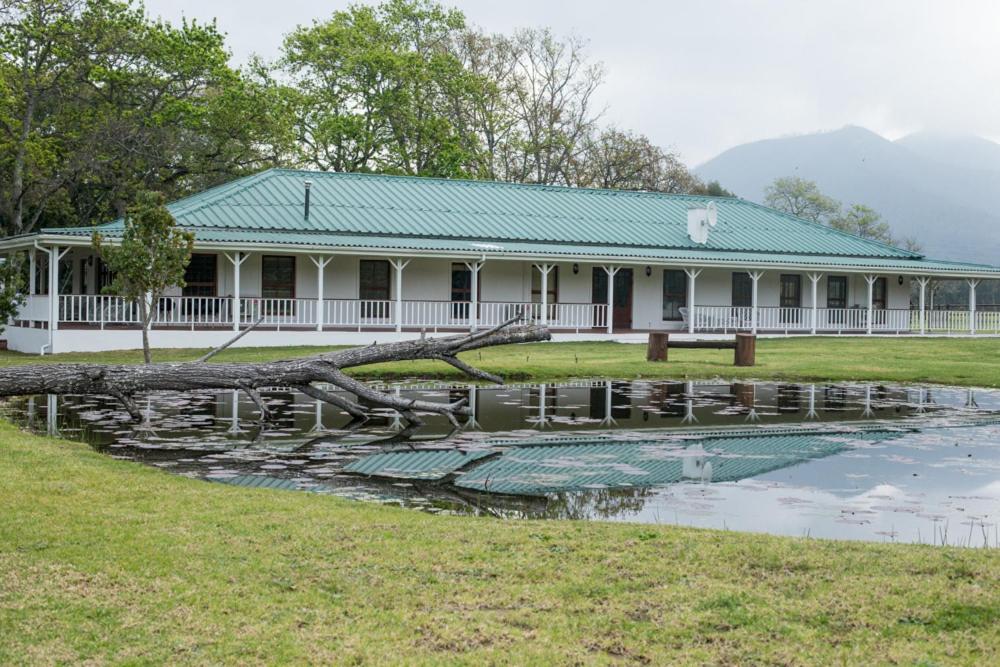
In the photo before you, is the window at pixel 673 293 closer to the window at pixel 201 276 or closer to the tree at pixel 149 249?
the window at pixel 201 276

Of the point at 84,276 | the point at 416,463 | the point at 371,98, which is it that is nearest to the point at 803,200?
the point at 371,98

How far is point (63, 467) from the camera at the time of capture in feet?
32.3

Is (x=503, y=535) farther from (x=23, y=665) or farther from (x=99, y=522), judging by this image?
(x=23, y=665)

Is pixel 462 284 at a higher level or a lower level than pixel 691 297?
higher

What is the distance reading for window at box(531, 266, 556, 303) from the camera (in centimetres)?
3391

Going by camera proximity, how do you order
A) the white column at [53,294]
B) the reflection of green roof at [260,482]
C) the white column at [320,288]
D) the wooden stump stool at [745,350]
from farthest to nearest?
the white column at [320,288] → the white column at [53,294] → the wooden stump stool at [745,350] → the reflection of green roof at [260,482]

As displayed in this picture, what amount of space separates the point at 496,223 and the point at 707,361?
1216cm

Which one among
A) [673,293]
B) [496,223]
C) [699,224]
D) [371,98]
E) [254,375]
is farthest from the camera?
[371,98]

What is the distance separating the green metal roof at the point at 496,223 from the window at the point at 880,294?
2.88 feet

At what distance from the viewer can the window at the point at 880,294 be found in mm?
38719

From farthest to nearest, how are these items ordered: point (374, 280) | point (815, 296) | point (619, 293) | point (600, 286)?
point (619, 293) → point (600, 286) → point (815, 296) → point (374, 280)

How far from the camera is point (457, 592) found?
5.93 meters

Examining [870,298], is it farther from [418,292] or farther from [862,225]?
[862,225]

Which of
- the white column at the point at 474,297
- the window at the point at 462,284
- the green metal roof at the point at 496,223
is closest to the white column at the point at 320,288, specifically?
the green metal roof at the point at 496,223
